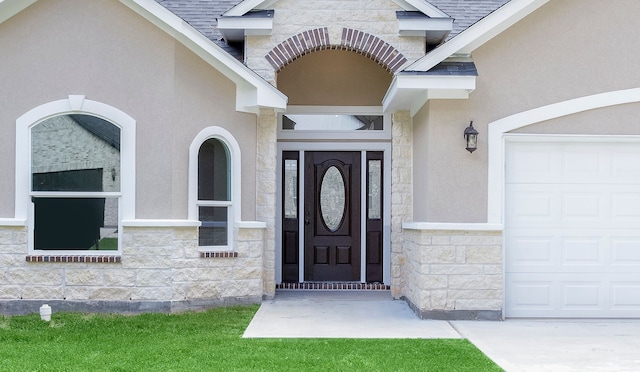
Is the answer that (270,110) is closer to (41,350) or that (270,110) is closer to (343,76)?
(343,76)

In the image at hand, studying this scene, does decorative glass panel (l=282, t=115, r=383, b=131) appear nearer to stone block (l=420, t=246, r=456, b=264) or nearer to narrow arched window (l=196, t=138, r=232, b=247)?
narrow arched window (l=196, t=138, r=232, b=247)

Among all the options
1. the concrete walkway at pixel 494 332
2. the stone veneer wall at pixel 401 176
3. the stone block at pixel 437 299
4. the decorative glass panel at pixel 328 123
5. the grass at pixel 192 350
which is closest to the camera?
the grass at pixel 192 350

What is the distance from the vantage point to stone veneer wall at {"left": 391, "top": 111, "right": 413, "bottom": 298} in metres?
11.7

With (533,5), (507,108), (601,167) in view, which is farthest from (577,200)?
Answer: (533,5)

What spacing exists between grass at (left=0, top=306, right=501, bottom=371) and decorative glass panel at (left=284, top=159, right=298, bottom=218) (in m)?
4.18

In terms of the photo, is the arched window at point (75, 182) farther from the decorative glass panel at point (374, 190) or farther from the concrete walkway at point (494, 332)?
the decorative glass panel at point (374, 190)

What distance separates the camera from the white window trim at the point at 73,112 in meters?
9.81

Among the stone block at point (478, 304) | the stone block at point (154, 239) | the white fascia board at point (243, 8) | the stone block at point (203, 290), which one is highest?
the white fascia board at point (243, 8)

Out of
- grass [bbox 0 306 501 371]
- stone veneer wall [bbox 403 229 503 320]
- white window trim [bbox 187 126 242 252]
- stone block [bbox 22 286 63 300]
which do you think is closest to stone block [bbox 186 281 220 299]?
white window trim [bbox 187 126 242 252]

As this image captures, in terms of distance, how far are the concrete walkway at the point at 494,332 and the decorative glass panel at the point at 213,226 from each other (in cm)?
129

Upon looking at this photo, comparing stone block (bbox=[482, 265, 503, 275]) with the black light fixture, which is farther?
stone block (bbox=[482, 265, 503, 275])

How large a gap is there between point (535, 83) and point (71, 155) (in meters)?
6.64

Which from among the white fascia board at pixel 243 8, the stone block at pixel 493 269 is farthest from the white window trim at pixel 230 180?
the stone block at pixel 493 269

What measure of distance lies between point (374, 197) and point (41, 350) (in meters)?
7.16
